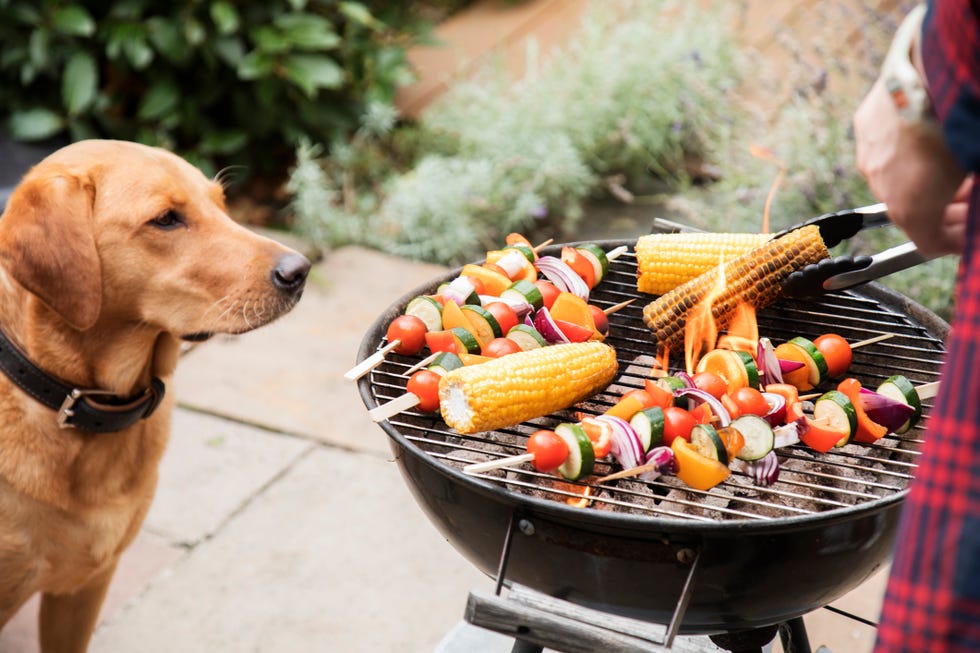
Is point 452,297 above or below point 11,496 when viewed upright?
above

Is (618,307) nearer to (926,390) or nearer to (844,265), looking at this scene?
(844,265)

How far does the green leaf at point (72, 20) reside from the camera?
5047mm

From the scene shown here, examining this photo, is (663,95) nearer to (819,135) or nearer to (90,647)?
(819,135)

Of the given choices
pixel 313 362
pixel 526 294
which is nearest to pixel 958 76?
pixel 526 294

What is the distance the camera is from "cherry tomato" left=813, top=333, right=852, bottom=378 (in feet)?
6.99

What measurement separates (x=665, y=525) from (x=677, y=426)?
0.28 metres

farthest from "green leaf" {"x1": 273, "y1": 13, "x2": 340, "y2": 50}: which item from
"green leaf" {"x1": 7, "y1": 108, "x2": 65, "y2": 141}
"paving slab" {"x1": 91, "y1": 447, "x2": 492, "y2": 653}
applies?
"paving slab" {"x1": 91, "y1": 447, "x2": 492, "y2": 653}

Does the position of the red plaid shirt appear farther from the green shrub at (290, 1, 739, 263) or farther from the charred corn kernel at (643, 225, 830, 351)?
the green shrub at (290, 1, 739, 263)

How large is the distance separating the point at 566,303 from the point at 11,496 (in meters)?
1.49

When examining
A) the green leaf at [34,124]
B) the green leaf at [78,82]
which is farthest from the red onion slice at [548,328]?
the green leaf at [34,124]

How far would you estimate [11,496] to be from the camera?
2334 mm

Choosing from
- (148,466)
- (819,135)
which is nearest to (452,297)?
(148,466)

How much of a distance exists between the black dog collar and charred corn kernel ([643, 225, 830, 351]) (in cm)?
138

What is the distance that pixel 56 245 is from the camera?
216 cm
